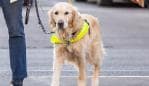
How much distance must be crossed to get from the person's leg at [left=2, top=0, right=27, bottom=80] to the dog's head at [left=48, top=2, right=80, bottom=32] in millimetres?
387

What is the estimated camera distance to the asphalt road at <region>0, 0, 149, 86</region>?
8.30 meters

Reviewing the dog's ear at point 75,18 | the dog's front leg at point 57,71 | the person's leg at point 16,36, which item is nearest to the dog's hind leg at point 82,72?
the dog's front leg at point 57,71

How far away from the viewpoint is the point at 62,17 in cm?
652

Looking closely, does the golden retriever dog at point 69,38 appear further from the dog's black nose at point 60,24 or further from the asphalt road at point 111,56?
the asphalt road at point 111,56

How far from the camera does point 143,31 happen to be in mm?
16609

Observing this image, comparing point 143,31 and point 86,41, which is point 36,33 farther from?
point 86,41

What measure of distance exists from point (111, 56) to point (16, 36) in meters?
5.09

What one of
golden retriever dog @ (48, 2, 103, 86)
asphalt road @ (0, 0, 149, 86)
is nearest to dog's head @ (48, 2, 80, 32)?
golden retriever dog @ (48, 2, 103, 86)

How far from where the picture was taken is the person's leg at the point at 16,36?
6.33 m

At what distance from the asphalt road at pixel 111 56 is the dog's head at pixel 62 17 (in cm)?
143

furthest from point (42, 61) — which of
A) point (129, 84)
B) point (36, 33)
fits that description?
point (36, 33)

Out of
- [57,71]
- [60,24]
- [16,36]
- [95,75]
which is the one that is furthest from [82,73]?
[16,36]

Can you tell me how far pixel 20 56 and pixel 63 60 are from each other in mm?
609

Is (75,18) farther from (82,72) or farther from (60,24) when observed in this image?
(82,72)
